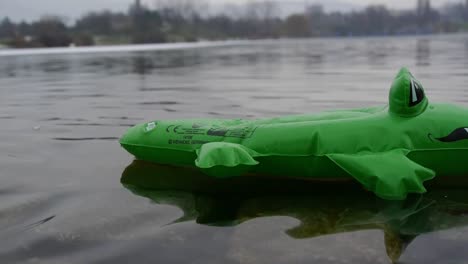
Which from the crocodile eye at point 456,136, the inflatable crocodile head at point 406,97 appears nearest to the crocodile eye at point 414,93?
the inflatable crocodile head at point 406,97

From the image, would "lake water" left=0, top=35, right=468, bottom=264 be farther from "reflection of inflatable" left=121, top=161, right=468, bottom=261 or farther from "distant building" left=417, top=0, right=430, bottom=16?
"distant building" left=417, top=0, right=430, bottom=16

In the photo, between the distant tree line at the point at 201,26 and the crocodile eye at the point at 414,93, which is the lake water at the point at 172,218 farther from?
the distant tree line at the point at 201,26

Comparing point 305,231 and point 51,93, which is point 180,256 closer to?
point 305,231

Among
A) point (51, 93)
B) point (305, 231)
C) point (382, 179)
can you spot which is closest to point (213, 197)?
point (305, 231)

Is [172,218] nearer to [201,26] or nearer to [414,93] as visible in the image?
[414,93]

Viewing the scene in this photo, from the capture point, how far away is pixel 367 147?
10.5 ft

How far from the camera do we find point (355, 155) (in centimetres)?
316

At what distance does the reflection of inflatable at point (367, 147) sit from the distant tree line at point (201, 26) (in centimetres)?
4747

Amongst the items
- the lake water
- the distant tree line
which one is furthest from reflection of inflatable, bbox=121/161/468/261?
the distant tree line

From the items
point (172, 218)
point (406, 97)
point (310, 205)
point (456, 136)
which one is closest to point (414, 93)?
point (406, 97)

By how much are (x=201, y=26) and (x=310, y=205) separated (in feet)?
302

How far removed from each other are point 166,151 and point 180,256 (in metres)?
1.46

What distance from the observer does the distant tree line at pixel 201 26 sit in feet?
207

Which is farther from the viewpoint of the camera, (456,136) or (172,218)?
(456,136)
